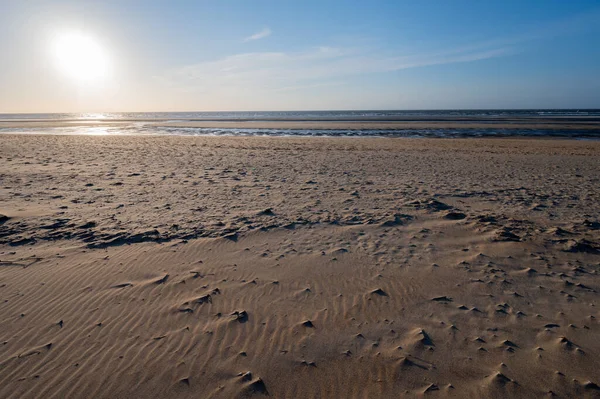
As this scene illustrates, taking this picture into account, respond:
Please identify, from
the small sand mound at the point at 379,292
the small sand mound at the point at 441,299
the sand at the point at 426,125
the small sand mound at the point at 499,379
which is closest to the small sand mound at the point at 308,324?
the small sand mound at the point at 379,292

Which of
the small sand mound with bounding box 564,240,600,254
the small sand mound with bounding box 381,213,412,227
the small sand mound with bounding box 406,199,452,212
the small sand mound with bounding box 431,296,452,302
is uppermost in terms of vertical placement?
the small sand mound with bounding box 406,199,452,212

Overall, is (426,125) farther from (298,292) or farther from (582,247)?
(298,292)

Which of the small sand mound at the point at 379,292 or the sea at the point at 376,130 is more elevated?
the sea at the point at 376,130

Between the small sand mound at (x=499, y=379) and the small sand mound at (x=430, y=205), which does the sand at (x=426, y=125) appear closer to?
the small sand mound at (x=430, y=205)

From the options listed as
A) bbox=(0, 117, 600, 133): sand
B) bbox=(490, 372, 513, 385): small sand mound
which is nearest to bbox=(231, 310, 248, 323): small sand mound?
bbox=(490, 372, 513, 385): small sand mound

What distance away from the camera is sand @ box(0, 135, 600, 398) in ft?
10.5

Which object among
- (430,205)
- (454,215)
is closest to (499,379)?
(454,215)

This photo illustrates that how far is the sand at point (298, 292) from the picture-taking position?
3207 mm

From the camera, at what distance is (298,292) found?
15.1 ft

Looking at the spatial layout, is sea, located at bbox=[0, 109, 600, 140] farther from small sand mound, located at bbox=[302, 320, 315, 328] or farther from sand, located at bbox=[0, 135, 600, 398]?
small sand mound, located at bbox=[302, 320, 315, 328]

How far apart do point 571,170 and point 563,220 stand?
711 centimetres

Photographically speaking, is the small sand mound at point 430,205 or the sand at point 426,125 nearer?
the small sand mound at point 430,205

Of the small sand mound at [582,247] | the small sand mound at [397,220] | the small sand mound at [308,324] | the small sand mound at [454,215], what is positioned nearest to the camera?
the small sand mound at [308,324]

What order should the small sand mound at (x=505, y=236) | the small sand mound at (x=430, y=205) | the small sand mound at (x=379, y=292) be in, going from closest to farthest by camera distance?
1. the small sand mound at (x=379, y=292)
2. the small sand mound at (x=505, y=236)
3. the small sand mound at (x=430, y=205)
